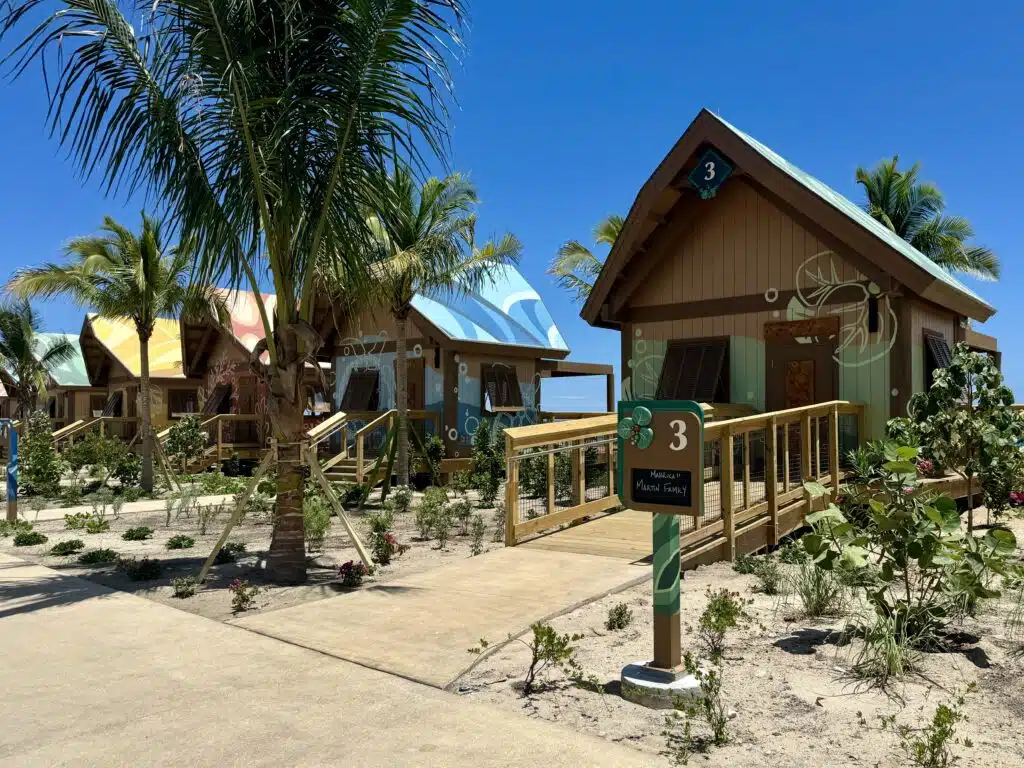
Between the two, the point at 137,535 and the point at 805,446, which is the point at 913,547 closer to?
the point at 805,446

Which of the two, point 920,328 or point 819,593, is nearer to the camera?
point 819,593

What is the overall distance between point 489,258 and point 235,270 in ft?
28.0

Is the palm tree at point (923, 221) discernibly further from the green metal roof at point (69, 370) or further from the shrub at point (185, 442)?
the green metal roof at point (69, 370)

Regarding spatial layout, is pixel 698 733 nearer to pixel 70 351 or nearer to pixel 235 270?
pixel 235 270

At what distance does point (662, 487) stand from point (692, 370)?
27.5ft

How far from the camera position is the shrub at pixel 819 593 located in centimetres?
597

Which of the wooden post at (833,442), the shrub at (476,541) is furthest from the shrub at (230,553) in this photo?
the wooden post at (833,442)

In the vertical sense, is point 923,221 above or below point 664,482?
above

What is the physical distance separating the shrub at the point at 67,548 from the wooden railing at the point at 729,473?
5.17 meters

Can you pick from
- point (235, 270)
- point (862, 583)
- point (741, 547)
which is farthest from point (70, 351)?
point (862, 583)

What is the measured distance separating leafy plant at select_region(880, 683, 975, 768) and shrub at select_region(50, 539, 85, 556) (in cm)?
902

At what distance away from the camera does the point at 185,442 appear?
2030cm

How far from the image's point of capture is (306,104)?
7598mm

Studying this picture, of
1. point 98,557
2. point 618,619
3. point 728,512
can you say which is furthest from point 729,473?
point 98,557
